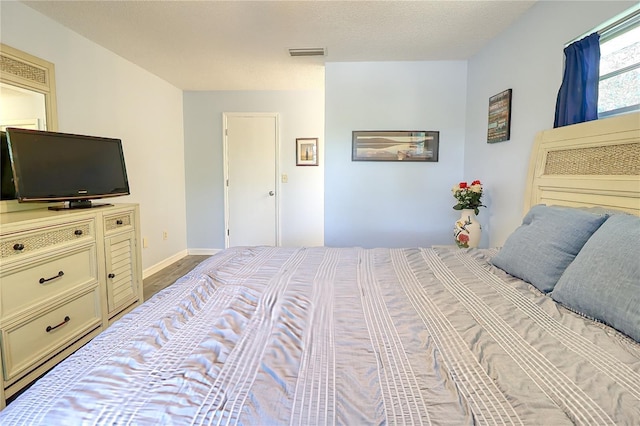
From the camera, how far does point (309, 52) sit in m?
3.15

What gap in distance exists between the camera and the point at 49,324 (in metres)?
1.84

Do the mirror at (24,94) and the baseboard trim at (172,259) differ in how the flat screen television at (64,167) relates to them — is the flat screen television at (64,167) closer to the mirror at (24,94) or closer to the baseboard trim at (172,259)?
the mirror at (24,94)

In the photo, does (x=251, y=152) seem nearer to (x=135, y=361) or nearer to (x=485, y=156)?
(x=485, y=156)

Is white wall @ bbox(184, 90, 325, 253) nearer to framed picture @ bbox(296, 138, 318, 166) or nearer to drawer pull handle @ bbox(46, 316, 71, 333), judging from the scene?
framed picture @ bbox(296, 138, 318, 166)

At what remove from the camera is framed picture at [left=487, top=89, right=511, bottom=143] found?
8.60 ft

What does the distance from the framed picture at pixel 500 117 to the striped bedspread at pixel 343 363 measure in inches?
69.9

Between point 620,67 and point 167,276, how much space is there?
4.22 meters

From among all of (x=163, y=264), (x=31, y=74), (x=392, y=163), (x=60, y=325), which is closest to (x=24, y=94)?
Result: (x=31, y=74)

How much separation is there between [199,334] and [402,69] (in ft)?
11.1

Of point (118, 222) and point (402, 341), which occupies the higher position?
point (118, 222)

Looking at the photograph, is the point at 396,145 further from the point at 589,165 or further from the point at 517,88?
the point at 589,165

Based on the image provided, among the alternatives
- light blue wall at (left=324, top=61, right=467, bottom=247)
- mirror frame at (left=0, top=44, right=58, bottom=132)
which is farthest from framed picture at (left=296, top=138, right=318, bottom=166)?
mirror frame at (left=0, top=44, right=58, bottom=132)

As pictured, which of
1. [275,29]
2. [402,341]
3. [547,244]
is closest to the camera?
[402,341]

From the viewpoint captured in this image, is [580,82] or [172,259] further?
[172,259]
